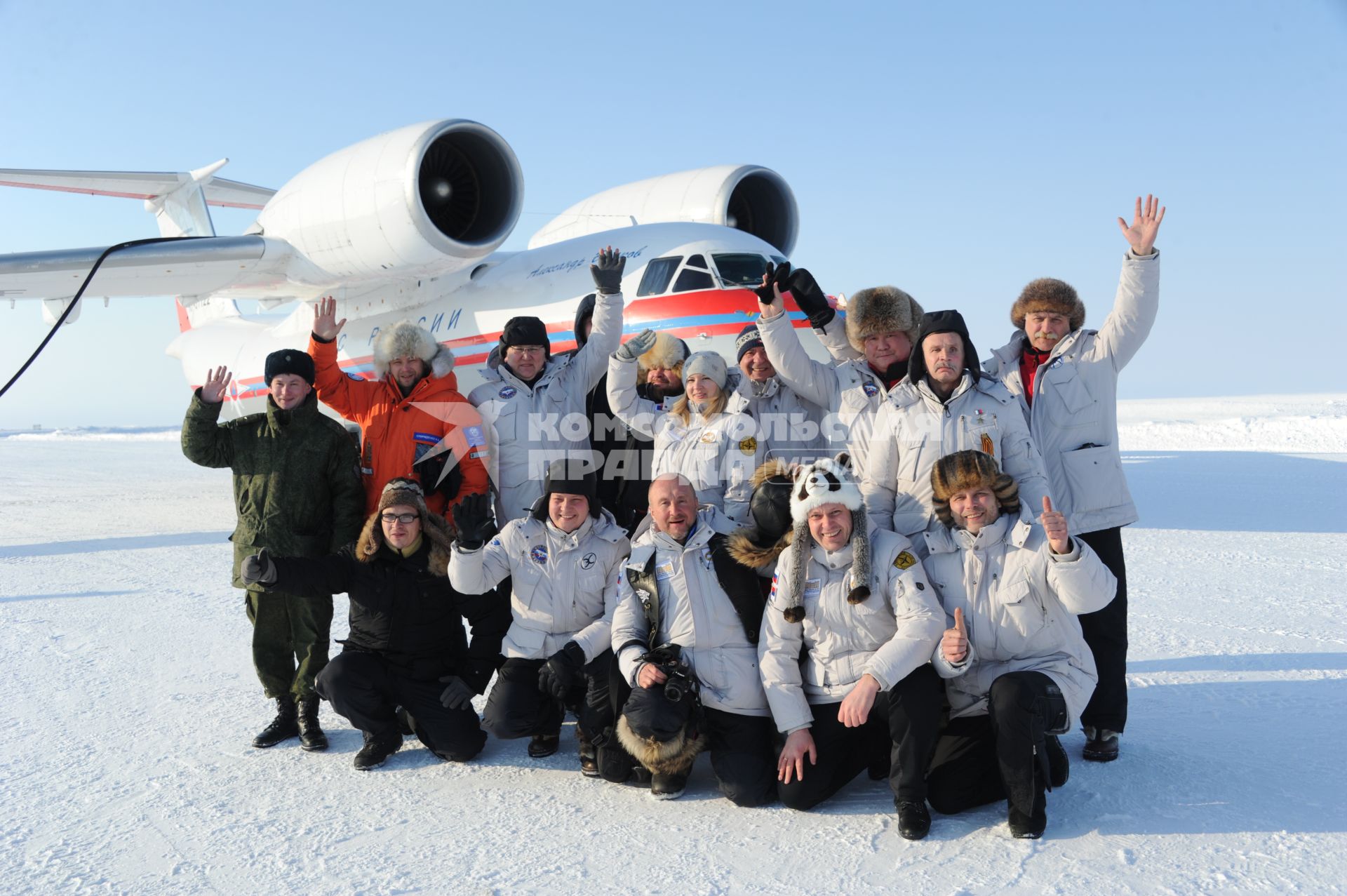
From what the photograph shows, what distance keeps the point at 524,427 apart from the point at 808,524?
60.4 inches

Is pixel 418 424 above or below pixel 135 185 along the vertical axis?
below

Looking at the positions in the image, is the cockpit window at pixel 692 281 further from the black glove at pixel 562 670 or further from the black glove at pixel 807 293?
the black glove at pixel 562 670

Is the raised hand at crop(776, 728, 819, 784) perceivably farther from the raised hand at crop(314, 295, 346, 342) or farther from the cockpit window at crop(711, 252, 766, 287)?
the cockpit window at crop(711, 252, 766, 287)

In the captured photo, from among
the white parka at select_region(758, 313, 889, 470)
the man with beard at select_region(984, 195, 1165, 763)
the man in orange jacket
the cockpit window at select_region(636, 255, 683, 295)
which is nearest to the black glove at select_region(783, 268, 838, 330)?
the white parka at select_region(758, 313, 889, 470)

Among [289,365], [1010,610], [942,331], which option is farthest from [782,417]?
[289,365]

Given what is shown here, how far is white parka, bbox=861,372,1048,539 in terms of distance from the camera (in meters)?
3.08

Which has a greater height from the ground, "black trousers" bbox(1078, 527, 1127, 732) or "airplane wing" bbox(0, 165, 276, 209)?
"airplane wing" bbox(0, 165, 276, 209)

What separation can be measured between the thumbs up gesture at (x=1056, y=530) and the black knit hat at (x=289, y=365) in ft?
8.97

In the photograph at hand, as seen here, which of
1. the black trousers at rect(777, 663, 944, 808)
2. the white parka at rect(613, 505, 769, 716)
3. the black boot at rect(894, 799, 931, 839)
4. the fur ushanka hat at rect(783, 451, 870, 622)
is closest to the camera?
the black boot at rect(894, 799, 931, 839)

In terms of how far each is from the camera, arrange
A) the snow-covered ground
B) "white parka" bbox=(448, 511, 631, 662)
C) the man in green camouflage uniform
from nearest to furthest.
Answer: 1. the snow-covered ground
2. "white parka" bbox=(448, 511, 631, 662)
3. the man in green camouflage uniform

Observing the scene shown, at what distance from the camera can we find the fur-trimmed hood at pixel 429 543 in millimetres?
3400

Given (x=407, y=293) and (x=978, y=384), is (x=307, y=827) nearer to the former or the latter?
(x=978, y=384)

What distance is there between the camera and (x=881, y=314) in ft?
11.2

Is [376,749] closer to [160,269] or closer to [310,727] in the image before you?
[310,727]
